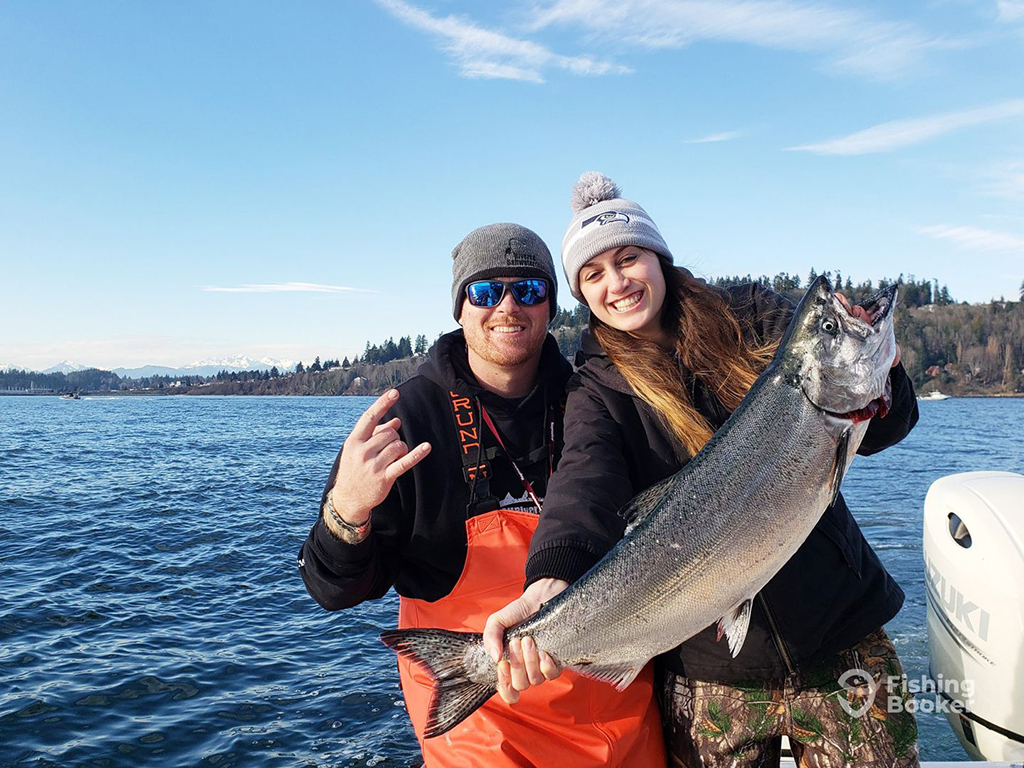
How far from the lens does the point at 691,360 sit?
152 inches

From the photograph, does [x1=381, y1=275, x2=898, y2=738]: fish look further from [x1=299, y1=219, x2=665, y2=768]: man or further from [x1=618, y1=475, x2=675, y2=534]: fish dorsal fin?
[x1=299, y1=219, x2=665, y2=768]: man

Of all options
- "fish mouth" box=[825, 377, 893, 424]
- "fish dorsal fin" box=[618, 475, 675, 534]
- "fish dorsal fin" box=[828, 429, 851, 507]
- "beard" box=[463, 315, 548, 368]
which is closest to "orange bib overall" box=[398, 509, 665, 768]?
"fish dorsal fin" box=[618, 475, 675, 534]

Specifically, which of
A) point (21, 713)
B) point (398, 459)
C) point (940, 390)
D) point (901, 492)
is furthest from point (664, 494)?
point (940, 390)

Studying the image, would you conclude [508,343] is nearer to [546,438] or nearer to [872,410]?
[546,438]

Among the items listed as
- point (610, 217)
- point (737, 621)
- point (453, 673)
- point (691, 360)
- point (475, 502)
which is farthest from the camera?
point (475, 502)

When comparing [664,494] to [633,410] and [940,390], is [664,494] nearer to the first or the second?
[633,410]

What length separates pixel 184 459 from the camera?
37.7m

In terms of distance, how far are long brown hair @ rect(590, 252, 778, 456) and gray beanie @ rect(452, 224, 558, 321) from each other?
0.80 metres

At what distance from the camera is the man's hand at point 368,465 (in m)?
3.53

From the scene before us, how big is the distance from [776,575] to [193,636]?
10.9 metres

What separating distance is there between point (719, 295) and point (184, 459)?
38414mm

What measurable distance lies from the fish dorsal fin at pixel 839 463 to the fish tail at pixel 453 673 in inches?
63.8

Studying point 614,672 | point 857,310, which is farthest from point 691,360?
point 614,672

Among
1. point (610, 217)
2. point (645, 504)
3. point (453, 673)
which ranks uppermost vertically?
point (610, 217)
